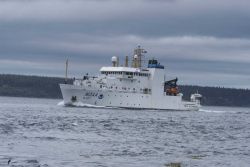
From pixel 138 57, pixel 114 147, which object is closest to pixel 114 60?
pixel 138 57

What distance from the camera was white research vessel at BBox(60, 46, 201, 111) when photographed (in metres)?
104

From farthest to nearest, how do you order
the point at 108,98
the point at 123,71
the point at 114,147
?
1. the point at 123,71
2. the point at 108,98
3. the point at 114,147

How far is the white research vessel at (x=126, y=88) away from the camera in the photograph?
104500 mm

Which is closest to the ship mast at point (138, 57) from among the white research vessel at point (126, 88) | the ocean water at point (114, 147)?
the white research vessel at point (126, 88)

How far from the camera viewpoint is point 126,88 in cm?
10781

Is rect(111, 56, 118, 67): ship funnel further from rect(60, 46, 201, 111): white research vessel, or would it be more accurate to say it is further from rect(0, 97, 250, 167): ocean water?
rect(0, 97, 250, 167): ocean water

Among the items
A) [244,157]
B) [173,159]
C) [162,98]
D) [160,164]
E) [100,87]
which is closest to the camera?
[160,164]

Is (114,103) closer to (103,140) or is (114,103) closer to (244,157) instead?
(103,140)

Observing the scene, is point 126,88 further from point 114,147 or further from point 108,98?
point 114,147

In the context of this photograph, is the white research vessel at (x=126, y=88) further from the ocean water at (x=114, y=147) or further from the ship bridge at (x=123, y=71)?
the ocean water at (x=114, y=147)

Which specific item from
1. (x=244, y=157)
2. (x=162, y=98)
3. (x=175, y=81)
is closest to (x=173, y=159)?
(x=244, y=157)

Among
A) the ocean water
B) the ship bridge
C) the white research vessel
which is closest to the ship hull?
the white research vessel

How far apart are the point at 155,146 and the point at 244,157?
6542mm

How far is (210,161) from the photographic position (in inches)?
1507
